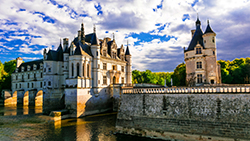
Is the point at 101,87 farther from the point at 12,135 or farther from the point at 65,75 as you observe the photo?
the point at 12,135

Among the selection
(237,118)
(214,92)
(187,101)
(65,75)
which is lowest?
(237,118)

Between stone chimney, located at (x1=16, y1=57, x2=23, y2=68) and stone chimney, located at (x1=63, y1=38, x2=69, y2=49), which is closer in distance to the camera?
stone chimney, located at (x1=63, y1=38, x2=69, y2=49)

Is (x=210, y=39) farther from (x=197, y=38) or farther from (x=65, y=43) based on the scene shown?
(x=65, y=43)

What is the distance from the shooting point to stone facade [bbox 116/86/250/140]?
14867mm

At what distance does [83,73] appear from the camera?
100 feet

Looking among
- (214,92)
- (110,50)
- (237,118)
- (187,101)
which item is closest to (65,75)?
(110,50)

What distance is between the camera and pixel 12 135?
19.0 metres

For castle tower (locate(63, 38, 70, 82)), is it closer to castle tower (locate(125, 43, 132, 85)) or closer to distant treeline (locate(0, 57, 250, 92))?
castle tower (locate(125, 43, 132, 85))

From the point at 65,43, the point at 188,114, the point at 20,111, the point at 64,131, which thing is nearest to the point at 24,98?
the point at 20,111

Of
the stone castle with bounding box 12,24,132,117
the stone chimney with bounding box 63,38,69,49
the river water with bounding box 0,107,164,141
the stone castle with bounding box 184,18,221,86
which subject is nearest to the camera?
the river water with bounding box 0,107,164,141

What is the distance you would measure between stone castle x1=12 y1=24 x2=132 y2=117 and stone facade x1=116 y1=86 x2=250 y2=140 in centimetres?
1184

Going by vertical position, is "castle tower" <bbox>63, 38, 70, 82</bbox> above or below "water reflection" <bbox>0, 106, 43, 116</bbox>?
above

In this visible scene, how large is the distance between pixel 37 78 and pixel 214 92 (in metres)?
47.7

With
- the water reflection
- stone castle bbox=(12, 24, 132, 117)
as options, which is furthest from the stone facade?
the water reflection
